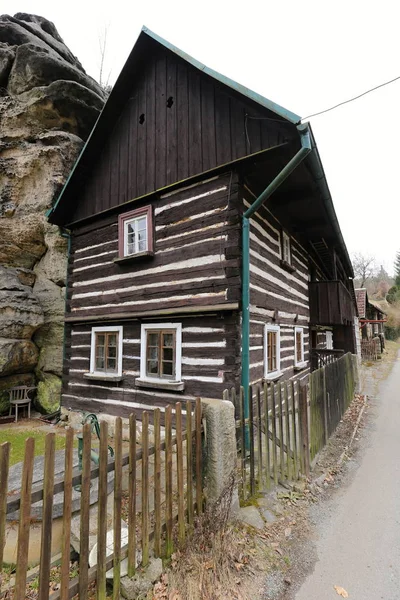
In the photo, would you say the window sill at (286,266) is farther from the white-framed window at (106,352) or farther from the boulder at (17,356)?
the boulder at (17,356)

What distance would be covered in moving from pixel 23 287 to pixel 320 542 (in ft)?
36.0

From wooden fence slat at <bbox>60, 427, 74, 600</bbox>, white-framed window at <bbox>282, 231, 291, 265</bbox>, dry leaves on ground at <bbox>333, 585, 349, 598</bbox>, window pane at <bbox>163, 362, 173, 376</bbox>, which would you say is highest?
white-framed window at <bbox>282, 231, 291, 265</bbox>

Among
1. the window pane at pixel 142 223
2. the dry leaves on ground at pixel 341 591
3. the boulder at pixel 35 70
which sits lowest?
the dry leaves on ground at pixel 341 591

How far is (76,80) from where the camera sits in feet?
41.1

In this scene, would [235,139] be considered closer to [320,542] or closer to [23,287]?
[320,542]

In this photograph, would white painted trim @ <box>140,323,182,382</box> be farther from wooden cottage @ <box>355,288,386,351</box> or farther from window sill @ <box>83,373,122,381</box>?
wooden cottage @ <box>355,288,386,351</box>

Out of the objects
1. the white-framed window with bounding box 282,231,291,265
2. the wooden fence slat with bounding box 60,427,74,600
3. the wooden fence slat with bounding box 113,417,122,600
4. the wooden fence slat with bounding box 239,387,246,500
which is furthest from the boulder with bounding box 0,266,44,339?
the wooden fence slat with bounding box 60,427,74,600

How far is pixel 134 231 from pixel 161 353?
11.1ft

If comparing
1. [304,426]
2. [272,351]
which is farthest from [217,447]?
[272,351]

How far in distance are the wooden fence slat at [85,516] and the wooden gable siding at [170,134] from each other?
19.2ft

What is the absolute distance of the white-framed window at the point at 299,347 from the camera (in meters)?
9.76

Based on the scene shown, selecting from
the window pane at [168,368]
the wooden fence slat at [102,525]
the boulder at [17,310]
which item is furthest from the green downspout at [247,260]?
the boulder at [17,310]

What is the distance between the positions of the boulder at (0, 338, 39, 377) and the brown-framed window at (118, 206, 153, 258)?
5.06 m

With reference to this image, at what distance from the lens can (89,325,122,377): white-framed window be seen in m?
8.13
